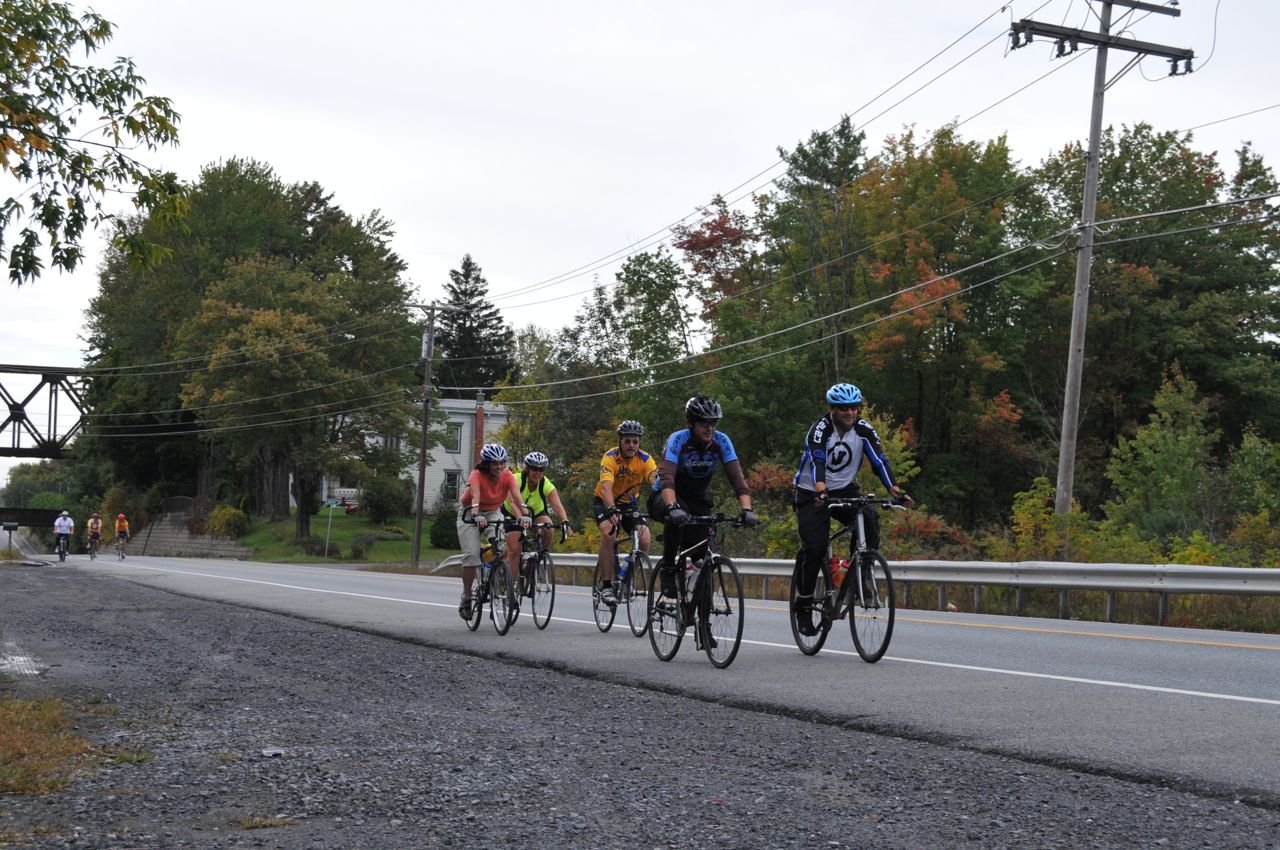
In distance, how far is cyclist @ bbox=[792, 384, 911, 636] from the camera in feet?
32.9

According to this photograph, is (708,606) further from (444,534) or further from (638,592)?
(444,534)

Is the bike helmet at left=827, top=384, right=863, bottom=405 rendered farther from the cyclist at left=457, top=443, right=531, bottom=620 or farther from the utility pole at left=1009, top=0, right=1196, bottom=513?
the utility pole at left=1009, top=0, right=1196, bottom=513

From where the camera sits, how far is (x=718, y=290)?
55375 millimetres

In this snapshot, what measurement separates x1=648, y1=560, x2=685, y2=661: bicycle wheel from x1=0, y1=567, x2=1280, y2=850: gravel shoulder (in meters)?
1.03

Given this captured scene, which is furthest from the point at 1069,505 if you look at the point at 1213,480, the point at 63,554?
the point at 63,554

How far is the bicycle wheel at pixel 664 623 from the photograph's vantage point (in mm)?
10781

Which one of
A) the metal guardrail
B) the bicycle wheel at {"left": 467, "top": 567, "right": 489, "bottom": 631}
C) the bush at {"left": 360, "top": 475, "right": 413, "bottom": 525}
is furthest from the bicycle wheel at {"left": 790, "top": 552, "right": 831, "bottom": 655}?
the bush at {"left": 360, "top": 475, "right": 413, "bottom": 525}

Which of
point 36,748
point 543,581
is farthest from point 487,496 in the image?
point 36,748

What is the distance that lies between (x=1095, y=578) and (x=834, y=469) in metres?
7.52

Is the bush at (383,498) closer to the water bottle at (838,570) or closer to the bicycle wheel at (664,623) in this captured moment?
the bicycle wheel at (664,623)

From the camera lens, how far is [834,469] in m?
10.2

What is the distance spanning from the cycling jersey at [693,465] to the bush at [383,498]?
62.2 metres

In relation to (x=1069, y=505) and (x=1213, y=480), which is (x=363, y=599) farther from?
(x=1213, y=480)

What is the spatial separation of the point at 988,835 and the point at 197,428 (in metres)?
81.6
